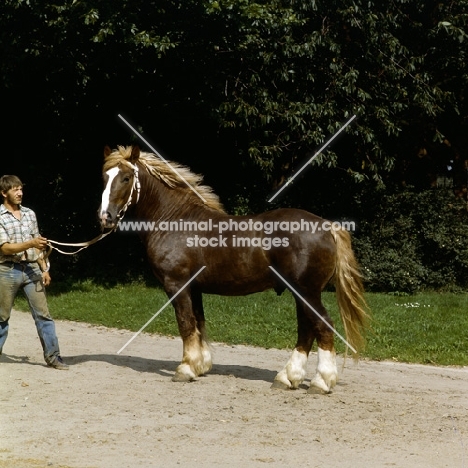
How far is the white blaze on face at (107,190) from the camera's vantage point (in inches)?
335

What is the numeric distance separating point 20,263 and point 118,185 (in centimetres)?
152

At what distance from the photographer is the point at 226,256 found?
8.52 metres

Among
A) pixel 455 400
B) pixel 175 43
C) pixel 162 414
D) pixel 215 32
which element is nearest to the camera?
pixel 162 414

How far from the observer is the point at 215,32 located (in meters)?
16.0

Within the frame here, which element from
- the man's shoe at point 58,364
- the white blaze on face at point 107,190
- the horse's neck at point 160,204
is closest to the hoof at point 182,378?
the man's shoe at point 58,364

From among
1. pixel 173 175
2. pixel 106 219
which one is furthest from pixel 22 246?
pixel 173 175

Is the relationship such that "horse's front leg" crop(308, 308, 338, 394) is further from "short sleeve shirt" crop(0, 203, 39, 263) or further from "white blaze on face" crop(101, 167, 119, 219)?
"short sleeve shirt" crop(0, 203, 39, 263)

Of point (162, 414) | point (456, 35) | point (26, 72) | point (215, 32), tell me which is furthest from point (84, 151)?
point (162, 414)

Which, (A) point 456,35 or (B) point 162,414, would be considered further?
(A) point 456,35

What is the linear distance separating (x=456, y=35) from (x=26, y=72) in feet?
29.3

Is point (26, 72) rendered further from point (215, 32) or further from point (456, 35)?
point (456, 35)

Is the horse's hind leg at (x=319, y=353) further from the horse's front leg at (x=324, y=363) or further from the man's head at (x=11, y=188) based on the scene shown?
the man's head at (x=11, y=188)

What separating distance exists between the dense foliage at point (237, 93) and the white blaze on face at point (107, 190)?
19.5 ft

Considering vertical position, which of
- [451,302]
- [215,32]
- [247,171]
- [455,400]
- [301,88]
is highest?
[215,32]
